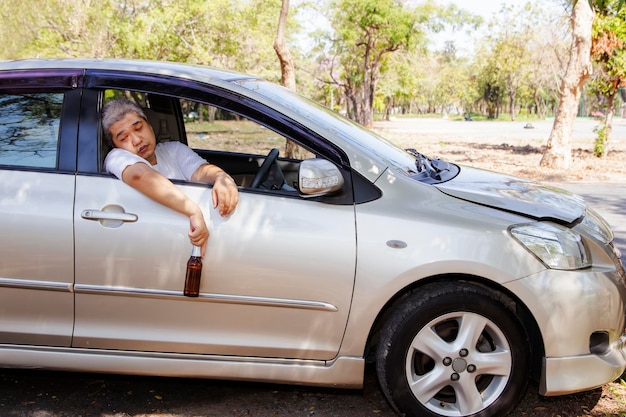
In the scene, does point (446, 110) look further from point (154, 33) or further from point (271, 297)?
point (271, 297)

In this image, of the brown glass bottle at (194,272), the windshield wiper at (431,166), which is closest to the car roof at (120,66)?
the brown glass bottle at (194,272)

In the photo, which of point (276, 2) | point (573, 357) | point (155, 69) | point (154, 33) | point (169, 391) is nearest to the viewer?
point (573, 357)

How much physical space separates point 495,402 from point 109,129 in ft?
7.52

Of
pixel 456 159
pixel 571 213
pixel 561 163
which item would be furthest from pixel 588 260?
pixel 456 159

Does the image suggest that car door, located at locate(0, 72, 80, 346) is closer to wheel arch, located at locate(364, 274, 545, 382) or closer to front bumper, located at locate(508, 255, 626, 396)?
wheel arch, located at locate(364, 274, 545, 382)

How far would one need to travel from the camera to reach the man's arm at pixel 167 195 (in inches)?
111

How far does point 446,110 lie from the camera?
124062mm

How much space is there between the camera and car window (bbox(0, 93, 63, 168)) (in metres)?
3.04

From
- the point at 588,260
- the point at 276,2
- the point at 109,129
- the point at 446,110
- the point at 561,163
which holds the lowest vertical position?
the point at 446,110

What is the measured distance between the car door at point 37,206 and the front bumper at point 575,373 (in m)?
2.24

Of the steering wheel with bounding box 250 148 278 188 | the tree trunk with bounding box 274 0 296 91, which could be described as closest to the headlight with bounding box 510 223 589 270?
the steering wheel with bounding box 250 148 278 188

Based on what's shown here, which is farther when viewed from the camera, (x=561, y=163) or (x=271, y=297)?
(x=561, y=163)

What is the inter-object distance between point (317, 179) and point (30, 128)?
1.50 meters

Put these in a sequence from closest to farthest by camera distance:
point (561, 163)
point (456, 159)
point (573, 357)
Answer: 1. point (573, 357)
2. point (561, 163)
3. point (456, 159)
